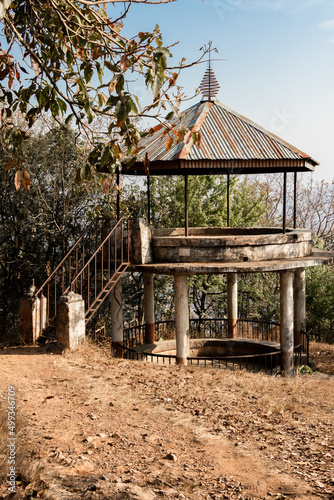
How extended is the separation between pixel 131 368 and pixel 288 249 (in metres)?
5.72

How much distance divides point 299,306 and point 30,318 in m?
8.93

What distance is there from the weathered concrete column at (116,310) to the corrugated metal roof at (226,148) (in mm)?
3674

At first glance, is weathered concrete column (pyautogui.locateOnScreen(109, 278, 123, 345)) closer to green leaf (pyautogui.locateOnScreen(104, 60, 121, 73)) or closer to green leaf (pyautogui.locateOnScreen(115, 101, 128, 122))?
green leaf (pyautogui.locateOnScreen(104, 60, 121, 73))

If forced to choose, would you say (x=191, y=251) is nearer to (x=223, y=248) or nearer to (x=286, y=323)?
(x=223, y=248)

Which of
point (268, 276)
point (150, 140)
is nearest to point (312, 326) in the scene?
point (268, 276)

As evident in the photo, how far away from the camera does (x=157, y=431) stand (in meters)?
7.35

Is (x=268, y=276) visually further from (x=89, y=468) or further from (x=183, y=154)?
(x=89, y=468)

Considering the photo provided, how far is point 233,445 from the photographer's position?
7.04m

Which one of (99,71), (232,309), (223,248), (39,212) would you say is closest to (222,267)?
(223,248)

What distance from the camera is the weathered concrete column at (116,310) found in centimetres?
1452

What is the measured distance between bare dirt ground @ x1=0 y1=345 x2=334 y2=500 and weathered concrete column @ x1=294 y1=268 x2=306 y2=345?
200 inches

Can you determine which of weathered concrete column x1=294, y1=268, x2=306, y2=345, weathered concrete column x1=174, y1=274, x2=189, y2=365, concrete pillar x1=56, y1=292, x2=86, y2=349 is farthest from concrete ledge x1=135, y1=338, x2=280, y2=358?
concrete pillar x1=56, y1=292, x2=86, y2=349

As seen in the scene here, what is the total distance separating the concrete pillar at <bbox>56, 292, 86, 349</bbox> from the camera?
10.9m

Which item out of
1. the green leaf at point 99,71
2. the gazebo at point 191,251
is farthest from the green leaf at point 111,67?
the gazebo at point 191,251
